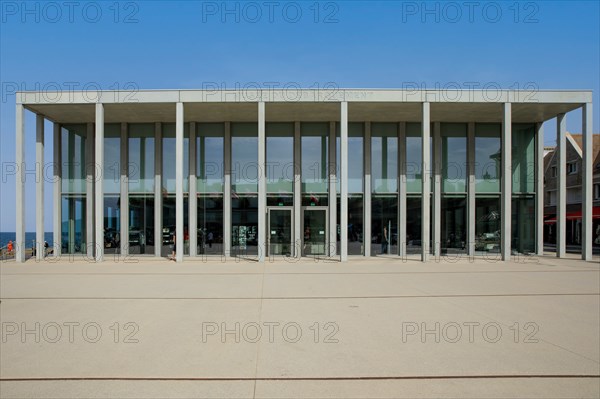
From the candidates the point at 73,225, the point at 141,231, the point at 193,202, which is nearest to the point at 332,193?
the point at 193,202

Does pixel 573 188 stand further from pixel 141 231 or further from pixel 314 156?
pixel 141 231

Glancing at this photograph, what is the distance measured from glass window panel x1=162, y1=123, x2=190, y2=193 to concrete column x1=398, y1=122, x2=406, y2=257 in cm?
958

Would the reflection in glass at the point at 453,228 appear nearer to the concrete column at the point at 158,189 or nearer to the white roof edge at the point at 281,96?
the white roof edge at the point at 281,96

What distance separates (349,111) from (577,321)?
1411cm

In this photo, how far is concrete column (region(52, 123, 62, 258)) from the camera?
2167cm

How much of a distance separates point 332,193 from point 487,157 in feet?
24.7

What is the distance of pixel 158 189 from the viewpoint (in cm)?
2202

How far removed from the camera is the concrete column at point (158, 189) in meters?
21.8

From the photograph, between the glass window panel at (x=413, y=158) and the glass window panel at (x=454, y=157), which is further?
the glass window panel at (x=454, y=157)

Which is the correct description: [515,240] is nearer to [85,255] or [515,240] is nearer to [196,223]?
[196,223]

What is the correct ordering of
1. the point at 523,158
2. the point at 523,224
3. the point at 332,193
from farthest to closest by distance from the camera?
the point at 523,158, the point at 523,224, the point at 332,193

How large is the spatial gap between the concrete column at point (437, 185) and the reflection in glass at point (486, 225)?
5.94 feet

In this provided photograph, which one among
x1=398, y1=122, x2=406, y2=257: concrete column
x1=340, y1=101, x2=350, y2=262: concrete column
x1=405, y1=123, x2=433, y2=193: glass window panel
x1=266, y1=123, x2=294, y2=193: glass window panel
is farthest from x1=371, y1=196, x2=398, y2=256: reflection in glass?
x1=266, y1=123, x2=294, y2=193: glass window panel

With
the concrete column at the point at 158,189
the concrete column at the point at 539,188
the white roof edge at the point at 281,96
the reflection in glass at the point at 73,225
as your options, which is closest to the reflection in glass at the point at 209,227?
the concrete column at the point at 158,189
